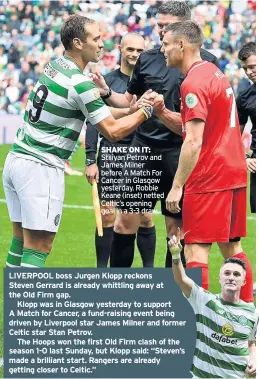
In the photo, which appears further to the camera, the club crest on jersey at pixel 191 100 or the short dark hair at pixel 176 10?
the short dark hair at pixel 176 10

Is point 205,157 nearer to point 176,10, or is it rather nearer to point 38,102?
point 38,102

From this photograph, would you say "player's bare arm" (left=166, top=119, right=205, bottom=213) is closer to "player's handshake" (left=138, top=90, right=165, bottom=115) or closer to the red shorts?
the red shorts

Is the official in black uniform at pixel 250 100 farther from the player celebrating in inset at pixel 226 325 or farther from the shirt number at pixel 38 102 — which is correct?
the player celebrating in inset at pixel 226 325

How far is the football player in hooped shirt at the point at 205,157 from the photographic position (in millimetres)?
5480

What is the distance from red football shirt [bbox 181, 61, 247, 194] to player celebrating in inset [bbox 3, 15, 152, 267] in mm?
431

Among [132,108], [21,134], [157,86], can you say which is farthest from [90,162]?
[21,134]

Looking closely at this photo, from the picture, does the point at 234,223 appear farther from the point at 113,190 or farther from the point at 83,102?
the point at 113,190

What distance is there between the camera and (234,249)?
19.5 ft

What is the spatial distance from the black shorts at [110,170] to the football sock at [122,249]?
291 mm

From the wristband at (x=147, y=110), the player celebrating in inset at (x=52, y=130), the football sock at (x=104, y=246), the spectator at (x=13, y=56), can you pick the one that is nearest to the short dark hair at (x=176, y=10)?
the player celebrating in inset at (x=52, y=130)

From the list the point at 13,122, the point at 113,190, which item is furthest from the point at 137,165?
the point at 13,122

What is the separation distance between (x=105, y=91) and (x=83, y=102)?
867 millimetres

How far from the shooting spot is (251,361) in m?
5.12

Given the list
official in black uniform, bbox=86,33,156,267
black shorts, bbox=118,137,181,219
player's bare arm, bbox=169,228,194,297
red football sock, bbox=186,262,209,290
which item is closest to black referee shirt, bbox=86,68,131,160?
official in black uniform, bbox=86,33,156,267
